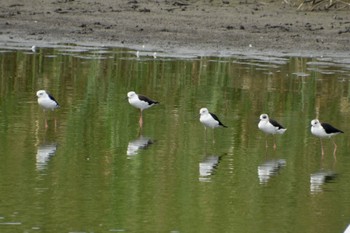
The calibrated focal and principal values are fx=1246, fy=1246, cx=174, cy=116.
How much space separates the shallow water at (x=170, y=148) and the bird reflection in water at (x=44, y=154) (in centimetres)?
1

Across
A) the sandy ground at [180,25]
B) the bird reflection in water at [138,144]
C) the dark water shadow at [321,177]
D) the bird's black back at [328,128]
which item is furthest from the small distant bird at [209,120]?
the sandy ground at [180,25]

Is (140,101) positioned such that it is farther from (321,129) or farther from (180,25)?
(180,25)

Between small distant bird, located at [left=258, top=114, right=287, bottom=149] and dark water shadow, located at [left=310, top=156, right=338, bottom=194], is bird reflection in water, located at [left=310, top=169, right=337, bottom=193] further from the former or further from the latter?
small distant bird, located at [left=258, top=114, right=287, bottom=149]

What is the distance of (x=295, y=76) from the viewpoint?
2142 centimetres

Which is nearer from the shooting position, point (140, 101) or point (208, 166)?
point (208, 166)

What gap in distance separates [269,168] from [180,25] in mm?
13534

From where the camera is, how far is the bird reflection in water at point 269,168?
1299 cm

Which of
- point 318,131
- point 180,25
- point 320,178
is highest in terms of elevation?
point 180,25

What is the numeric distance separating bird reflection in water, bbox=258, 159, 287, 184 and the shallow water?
0.07ft

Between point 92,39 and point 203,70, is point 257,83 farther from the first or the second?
point 92,39

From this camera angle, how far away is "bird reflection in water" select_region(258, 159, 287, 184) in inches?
511

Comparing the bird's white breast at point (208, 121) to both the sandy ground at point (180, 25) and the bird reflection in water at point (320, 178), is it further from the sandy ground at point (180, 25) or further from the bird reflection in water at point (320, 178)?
the sandy ground at point (180, 25)

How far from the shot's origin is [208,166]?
44.2 feet

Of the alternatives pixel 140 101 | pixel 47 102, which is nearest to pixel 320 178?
pixel 140 101
